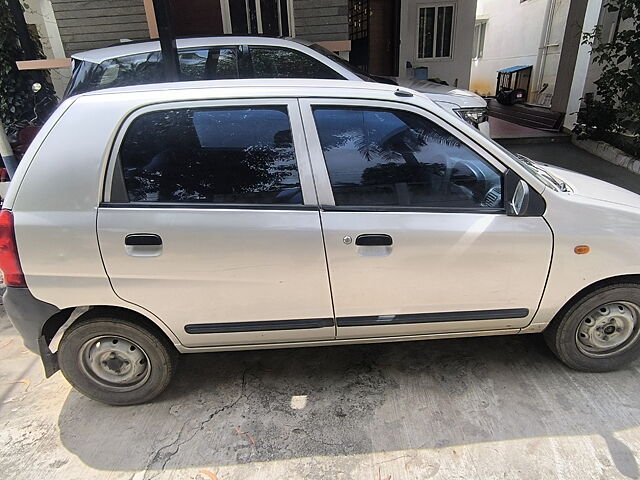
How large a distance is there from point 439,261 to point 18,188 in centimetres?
215

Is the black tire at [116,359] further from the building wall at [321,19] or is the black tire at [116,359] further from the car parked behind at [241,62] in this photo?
the building wall at [321,19]

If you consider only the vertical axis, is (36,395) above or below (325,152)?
below

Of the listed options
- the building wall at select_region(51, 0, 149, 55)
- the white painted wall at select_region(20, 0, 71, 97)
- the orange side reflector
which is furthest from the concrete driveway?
the white painted wall at select_region(20, 0, 71, 97)

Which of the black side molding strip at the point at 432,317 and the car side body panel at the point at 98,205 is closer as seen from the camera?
the car side body panel at the point at 98,205

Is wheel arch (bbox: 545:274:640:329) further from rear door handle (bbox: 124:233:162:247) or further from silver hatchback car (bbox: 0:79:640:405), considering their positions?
rear door handle (bbox: 124:233:162:247)

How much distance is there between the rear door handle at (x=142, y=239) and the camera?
211 cm

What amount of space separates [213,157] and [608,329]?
2.46 meters

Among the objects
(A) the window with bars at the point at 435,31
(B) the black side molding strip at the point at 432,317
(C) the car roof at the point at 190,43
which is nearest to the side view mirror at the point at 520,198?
(B) the black side molding strip at the point at 432,317

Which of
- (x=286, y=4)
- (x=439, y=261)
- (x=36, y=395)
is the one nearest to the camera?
(x=439, y=261)

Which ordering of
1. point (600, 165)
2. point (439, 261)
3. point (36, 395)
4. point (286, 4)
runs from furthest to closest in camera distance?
1. point (286, 4)
2. point (600, 165)
3. point (36, 395)
4. point (439, 261)

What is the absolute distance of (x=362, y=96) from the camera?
7.29 feet

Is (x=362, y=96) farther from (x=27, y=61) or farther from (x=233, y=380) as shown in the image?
(x=27, y=61)

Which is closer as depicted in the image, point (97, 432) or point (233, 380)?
point (97, 432)

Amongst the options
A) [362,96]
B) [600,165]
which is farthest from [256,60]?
[600,165]
